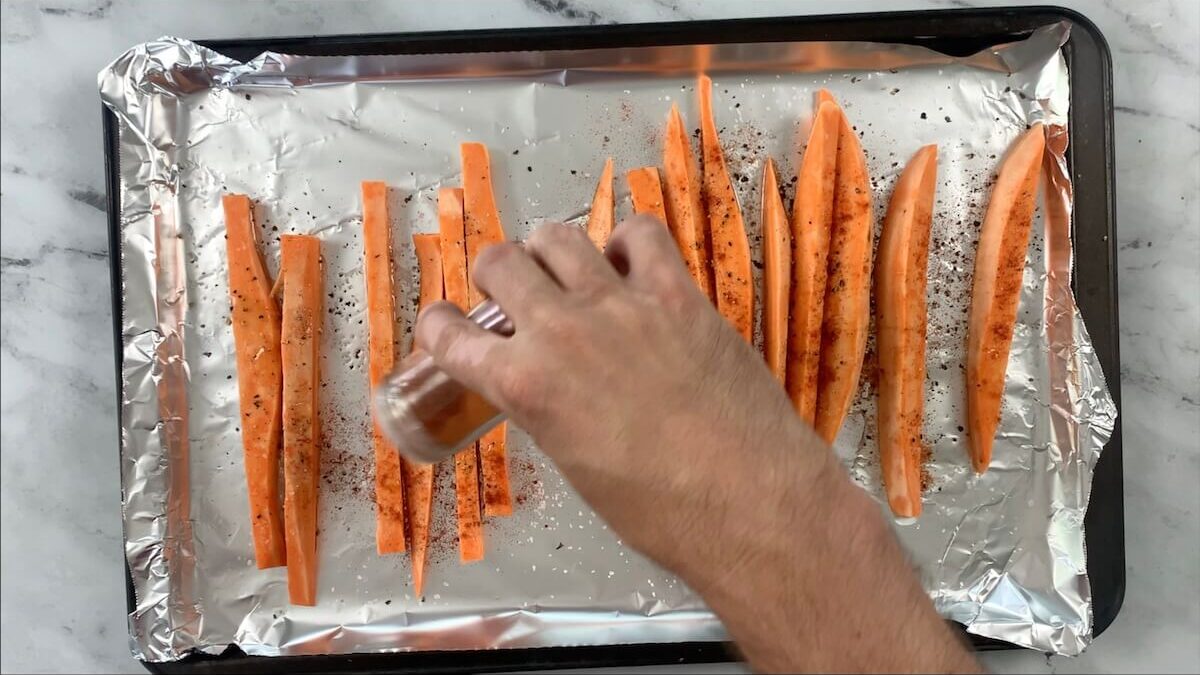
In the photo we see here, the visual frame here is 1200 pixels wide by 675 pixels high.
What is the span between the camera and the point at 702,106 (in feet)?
6.09

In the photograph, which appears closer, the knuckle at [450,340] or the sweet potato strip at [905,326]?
the knuckle at [450,340]

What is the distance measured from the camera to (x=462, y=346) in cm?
97

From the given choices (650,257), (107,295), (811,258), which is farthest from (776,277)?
(107,295)

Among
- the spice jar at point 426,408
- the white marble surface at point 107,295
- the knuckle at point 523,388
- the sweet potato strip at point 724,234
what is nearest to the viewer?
the knuckle at point 523,388

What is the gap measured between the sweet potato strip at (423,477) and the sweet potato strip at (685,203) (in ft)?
1.71

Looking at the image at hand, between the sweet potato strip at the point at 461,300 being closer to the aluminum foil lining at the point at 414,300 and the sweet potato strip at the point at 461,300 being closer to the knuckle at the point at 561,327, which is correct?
the aluminum foil lining at the point at 414,300

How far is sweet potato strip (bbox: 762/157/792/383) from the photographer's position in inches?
70.2

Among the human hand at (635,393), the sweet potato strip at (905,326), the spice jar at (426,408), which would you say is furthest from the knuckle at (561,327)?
the sweet potato strip at (905,326)

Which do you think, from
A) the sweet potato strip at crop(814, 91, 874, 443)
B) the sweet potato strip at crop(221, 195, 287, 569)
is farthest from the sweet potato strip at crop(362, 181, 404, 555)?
the sweet potato strip at crop(814, 91, 874, 443)

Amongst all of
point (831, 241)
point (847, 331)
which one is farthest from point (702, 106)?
point (847, 331)

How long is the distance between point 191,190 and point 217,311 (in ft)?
1.01

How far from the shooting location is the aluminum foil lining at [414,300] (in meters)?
1.87

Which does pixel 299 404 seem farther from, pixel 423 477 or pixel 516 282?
pixel 516 282

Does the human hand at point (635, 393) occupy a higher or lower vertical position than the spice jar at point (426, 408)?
higher
